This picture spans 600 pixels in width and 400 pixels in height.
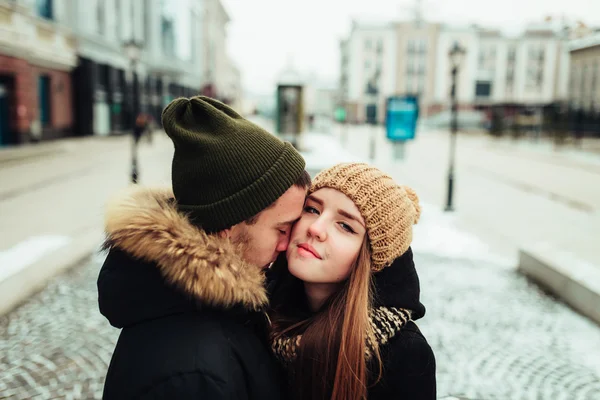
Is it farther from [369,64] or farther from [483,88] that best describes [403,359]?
[483,88]

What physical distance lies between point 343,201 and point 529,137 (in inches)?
1775

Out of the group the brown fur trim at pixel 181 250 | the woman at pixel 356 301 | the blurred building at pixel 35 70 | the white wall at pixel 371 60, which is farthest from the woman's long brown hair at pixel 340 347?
the white wall at pixel 371 60

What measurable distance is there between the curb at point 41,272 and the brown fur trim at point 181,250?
177 inches

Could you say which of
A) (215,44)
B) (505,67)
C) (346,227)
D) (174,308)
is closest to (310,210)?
(346,227)

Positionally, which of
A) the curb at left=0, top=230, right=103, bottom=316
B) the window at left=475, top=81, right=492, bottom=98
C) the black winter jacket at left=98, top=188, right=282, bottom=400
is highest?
the window at left=475, top=81, right=492, bottom=98

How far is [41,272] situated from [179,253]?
18.0ft

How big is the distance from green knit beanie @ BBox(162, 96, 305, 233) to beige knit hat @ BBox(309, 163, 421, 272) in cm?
42

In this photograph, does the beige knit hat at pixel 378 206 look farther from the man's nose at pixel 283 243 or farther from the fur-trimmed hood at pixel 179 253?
the fur-trimmed hood at pixel 179 253

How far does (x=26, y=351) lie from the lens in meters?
4.38

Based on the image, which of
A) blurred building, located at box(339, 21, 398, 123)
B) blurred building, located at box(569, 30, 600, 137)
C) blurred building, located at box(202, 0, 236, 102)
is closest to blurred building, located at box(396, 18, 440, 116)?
blurred building, located at box(339, 21, 398, 123)

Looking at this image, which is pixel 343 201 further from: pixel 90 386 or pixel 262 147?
pixel 90 386

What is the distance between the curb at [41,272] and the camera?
532 cm

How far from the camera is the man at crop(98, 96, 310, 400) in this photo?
4.38ft

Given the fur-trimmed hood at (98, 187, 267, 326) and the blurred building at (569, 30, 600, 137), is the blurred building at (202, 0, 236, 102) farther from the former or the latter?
the fur-trimmed hood at (98, 187, 267, 326)
